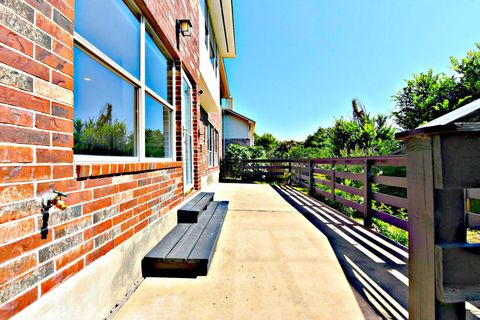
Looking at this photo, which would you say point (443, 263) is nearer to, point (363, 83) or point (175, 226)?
point (175, 226)

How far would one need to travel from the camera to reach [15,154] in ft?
3.01

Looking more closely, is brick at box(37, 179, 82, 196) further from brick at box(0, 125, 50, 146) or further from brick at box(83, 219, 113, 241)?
brick at box(83, 219, 113, 241)

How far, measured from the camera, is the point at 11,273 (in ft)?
2.92

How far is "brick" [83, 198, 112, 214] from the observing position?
1.38 metres

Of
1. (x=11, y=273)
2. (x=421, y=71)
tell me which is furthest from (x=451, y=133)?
(x=421, y=71)

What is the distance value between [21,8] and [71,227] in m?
1.07

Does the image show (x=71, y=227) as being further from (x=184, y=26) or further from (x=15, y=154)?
(x=184, y=26)

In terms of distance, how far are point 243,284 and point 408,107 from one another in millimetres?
14331

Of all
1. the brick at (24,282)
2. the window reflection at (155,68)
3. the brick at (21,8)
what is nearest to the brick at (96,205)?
the brick at (24,282)

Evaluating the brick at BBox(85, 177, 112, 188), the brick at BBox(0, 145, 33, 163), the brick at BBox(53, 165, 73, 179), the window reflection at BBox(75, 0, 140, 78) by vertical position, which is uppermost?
the window reflection at BBox(75, 0, 140, 78)

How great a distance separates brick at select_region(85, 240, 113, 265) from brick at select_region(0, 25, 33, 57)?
115 cm

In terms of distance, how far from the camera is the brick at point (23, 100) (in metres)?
0.88

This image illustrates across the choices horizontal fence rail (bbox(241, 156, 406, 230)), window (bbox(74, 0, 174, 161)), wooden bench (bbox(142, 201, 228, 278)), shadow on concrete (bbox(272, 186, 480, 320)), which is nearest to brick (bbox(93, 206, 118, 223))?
window (bbox(74, 0, 174, 161))

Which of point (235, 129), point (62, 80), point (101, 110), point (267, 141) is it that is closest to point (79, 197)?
point (62, 80)
